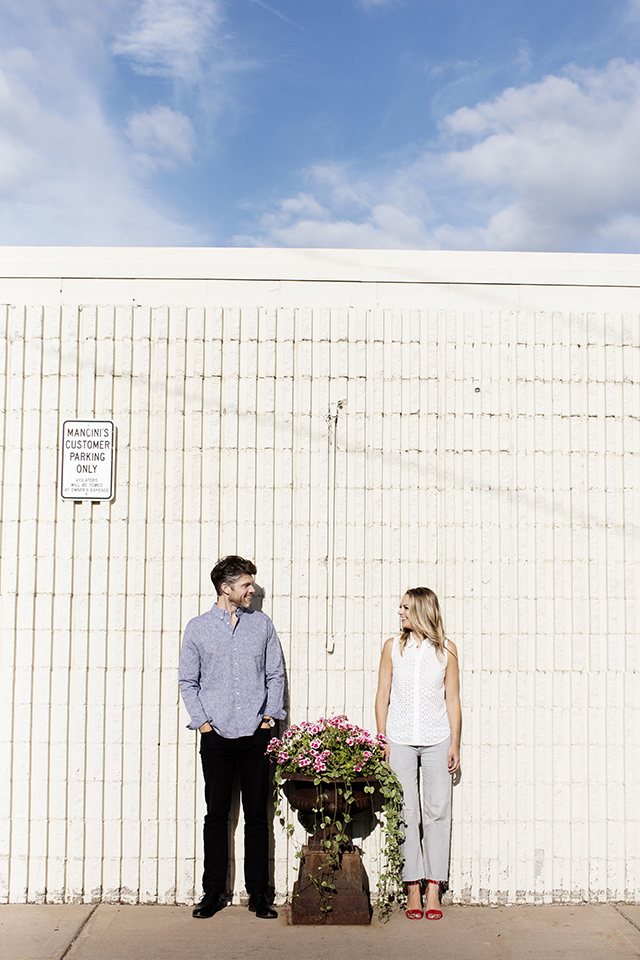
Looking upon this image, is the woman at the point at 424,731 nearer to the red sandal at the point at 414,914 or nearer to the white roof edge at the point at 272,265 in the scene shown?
the red sandal at the point at 414,914

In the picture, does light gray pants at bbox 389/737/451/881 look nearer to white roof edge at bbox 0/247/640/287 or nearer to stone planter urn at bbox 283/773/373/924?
stone planter urn at bbox 283/773/373/924

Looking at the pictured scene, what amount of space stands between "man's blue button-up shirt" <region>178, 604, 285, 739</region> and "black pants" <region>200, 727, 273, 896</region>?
0.34ft

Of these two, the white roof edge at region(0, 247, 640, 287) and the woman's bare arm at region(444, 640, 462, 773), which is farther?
the white roof edge at region(0, 247, 640, 287)

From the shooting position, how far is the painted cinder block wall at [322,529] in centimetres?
488

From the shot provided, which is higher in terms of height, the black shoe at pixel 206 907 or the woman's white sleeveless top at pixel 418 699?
the woman's white sleeveless top at pixel 418 699

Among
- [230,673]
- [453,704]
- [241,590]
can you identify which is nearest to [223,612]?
[241,590]

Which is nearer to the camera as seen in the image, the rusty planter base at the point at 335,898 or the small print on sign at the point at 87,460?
the rusty planter base at the point at 335,898

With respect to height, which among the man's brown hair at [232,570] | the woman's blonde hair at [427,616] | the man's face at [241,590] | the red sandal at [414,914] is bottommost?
Answer: the red sandal at [414,914]

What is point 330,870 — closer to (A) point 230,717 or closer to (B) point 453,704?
(A) point 230,717

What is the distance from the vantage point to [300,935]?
14.3ft

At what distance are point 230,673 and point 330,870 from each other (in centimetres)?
125

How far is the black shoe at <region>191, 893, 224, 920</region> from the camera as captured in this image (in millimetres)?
4562

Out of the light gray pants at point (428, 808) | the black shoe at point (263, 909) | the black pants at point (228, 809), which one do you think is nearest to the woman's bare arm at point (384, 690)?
the light gray pants at point (428, 808)

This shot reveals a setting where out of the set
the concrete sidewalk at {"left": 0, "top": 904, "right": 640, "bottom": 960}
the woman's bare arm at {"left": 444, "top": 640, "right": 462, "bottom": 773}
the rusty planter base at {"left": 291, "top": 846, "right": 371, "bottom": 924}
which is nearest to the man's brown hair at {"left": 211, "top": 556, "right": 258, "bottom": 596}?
the woman's bare arm at {"left": 444, "top": 640, "right": 462, "bottom": 773}
